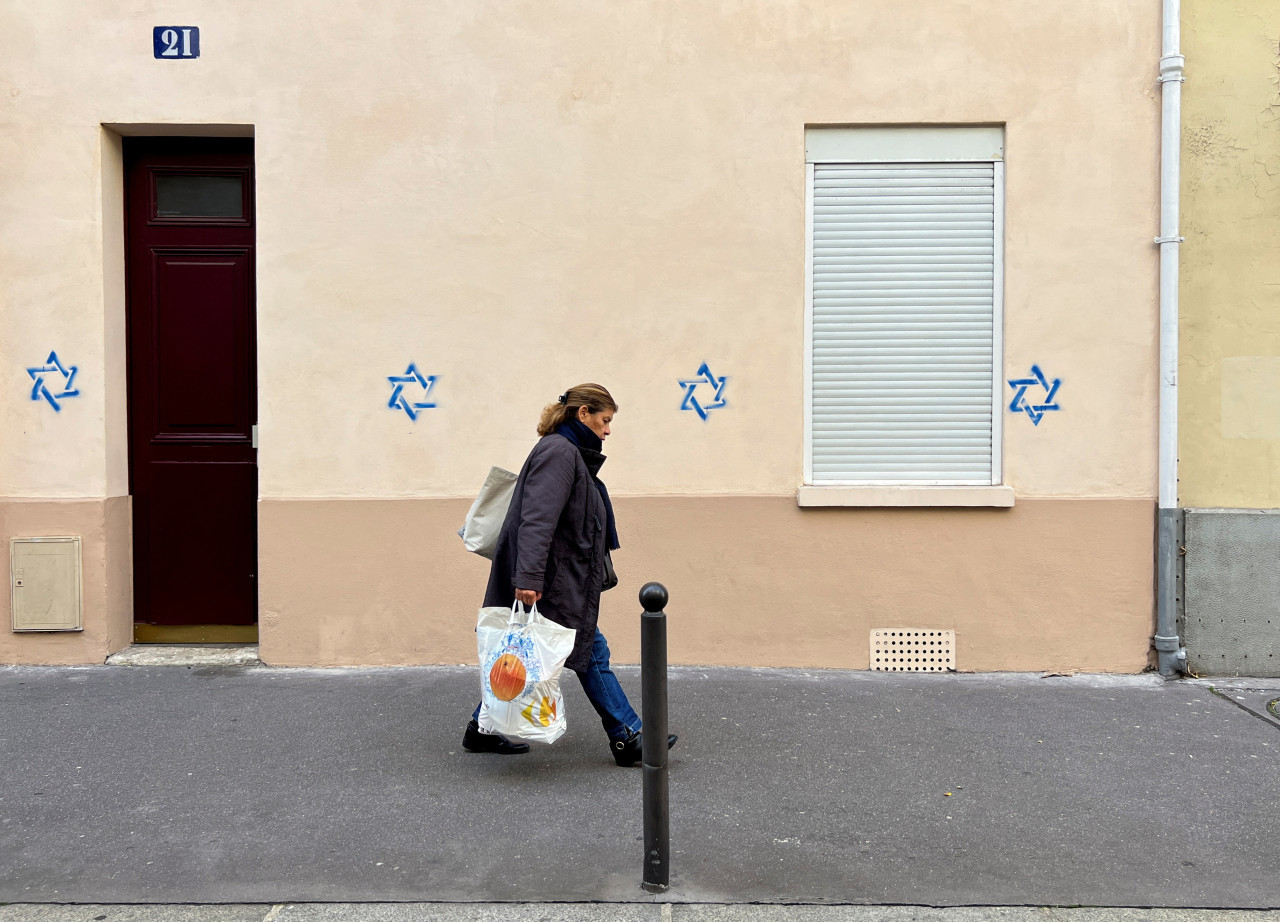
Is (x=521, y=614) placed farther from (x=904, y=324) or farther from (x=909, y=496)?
(x=904, y=324)

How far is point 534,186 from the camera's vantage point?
6309 millimetres

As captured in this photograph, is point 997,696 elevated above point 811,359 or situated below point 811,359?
below

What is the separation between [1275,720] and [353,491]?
5.32 metres

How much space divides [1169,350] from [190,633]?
6.37 metres

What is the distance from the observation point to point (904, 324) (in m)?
6.45

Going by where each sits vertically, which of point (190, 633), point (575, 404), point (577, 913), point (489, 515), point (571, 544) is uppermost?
point (575, 404)

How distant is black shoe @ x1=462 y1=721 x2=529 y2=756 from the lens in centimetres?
492

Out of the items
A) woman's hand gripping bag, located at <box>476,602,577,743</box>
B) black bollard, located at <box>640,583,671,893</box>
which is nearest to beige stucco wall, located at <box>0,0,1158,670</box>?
woman's hand gripping bag, located at <box>476,602,577,743</box>

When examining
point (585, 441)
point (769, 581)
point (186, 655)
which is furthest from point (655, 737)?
point (186, 655)

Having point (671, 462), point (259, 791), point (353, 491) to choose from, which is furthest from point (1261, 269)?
point (259, 791)

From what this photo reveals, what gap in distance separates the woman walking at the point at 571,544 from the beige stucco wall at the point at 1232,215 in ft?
12.8

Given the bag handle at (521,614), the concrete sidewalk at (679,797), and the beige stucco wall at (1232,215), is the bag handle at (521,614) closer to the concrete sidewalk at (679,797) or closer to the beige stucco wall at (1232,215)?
the concrete sidewalk at (679,797)

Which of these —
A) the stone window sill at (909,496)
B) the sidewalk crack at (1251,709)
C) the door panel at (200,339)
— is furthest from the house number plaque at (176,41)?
the sidewalk crack at (1251,709)

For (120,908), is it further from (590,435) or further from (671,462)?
(671,462)
